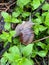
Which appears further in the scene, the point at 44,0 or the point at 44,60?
the point at 44,0

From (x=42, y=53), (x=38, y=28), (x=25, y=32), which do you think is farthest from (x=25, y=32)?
(x=42, y=53)

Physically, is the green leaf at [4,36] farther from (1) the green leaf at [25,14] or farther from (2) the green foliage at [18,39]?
(1) the green leaf at [25,14]

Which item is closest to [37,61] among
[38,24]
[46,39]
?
[46,39]

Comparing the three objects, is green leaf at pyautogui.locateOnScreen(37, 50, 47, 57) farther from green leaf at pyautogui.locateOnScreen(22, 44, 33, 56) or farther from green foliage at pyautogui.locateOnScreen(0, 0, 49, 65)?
green leaf at pyautogui.locateOnScreen(22, 44, 33, 56)

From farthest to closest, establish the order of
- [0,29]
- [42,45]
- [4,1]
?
[4,1], [0,29], [42,45]

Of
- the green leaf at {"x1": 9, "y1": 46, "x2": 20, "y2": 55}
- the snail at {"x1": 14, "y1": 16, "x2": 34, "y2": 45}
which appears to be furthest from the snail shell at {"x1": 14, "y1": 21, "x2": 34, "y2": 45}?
the green leaf at {"x1": 9, "y1": 46, "x2": 20, "y2": 55}

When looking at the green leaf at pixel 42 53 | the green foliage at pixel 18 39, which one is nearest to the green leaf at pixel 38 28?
the green foliage at pixel 18 39

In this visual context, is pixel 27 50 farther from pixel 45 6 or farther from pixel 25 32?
pixel 45 6

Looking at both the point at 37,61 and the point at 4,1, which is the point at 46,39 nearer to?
the point at 37,61
